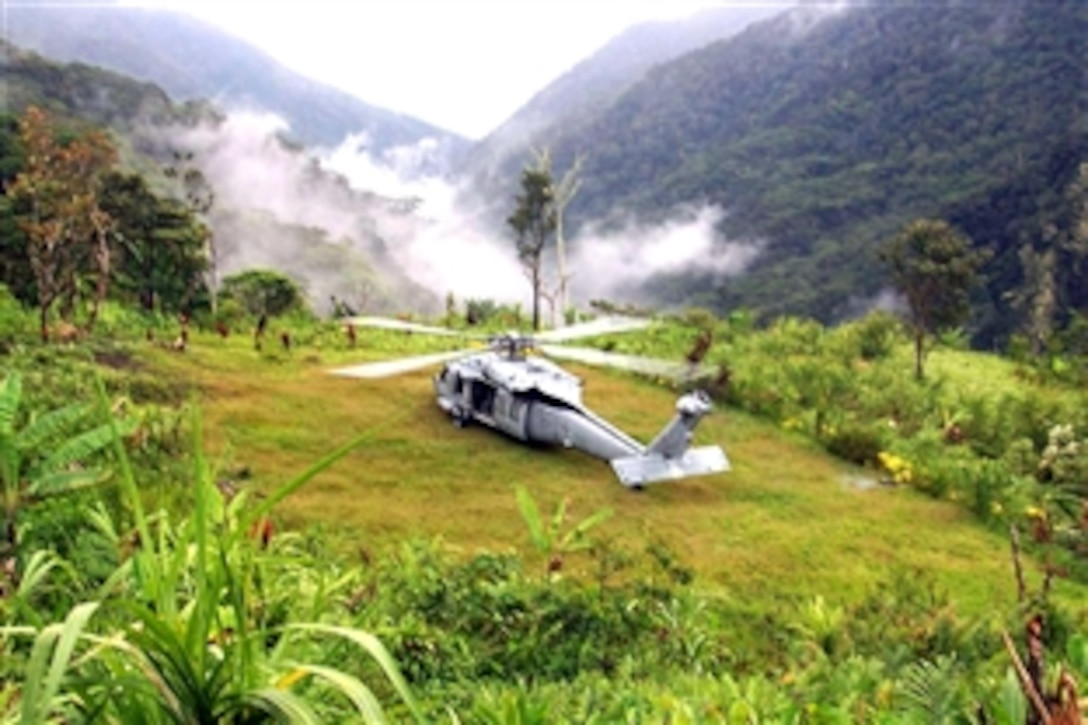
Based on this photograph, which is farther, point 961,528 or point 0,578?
point 961,528

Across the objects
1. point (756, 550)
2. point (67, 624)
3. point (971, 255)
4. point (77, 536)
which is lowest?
point (756, 550)

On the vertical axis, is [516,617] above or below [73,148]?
below

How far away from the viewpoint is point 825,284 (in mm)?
72312

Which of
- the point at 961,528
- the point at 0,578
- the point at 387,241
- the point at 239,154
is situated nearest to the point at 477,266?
the point at 387,241

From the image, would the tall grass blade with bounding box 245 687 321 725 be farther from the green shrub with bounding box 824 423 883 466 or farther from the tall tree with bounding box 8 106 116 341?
the tall tree with bounding box 8 106 116 341

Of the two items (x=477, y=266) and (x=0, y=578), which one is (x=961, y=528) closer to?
(x=0, y=578)

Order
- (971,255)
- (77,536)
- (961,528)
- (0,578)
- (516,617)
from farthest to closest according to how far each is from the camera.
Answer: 1. (971,255)
2. (961,528)
3. (516,617)
4. (77,536)
5. (0,578)

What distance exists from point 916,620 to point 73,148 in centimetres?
1412

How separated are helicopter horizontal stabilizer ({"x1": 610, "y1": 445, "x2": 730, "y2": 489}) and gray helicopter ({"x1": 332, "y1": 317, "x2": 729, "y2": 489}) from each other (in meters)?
0.01

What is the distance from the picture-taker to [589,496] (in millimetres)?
10195

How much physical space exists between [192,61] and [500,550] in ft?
639

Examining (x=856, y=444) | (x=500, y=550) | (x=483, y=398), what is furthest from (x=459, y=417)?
(x=856, y=444)

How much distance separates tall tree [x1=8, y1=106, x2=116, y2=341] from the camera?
12828 millimetres

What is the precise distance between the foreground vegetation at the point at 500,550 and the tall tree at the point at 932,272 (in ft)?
4.98
